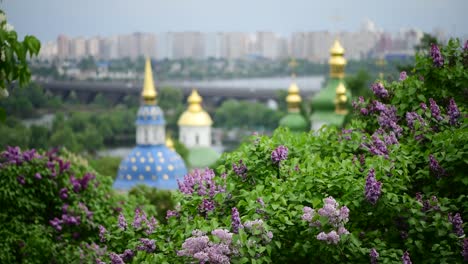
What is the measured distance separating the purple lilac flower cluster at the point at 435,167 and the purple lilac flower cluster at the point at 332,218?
61 cm

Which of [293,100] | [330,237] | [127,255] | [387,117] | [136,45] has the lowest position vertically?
[293,100]

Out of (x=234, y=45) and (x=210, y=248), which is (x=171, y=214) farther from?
(x=234, y=45)

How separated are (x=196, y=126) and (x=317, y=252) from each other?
34.4 m

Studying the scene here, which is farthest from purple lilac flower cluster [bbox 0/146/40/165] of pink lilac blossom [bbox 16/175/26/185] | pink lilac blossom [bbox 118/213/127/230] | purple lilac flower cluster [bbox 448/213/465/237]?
purple lilac flower cluster [bbox 448/213/465/237]

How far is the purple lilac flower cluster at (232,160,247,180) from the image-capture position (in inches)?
190

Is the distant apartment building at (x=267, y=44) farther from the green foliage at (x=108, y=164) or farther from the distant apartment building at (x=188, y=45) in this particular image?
the green foliage at (x=108, y=164)

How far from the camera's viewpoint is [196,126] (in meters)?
38.5

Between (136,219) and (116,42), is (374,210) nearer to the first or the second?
(136,219)

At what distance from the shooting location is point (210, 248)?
3943mm

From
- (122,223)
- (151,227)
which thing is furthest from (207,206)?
(122,223)

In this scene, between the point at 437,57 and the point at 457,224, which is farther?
the point at 437,57

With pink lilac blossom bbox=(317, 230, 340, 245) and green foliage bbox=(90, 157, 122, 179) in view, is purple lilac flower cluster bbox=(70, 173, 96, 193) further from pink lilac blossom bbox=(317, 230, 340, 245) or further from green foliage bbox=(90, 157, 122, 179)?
green foliage bbox=(90, 157, 122, 179)

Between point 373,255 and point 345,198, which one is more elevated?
point 345,198

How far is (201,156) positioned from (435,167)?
3401cm
